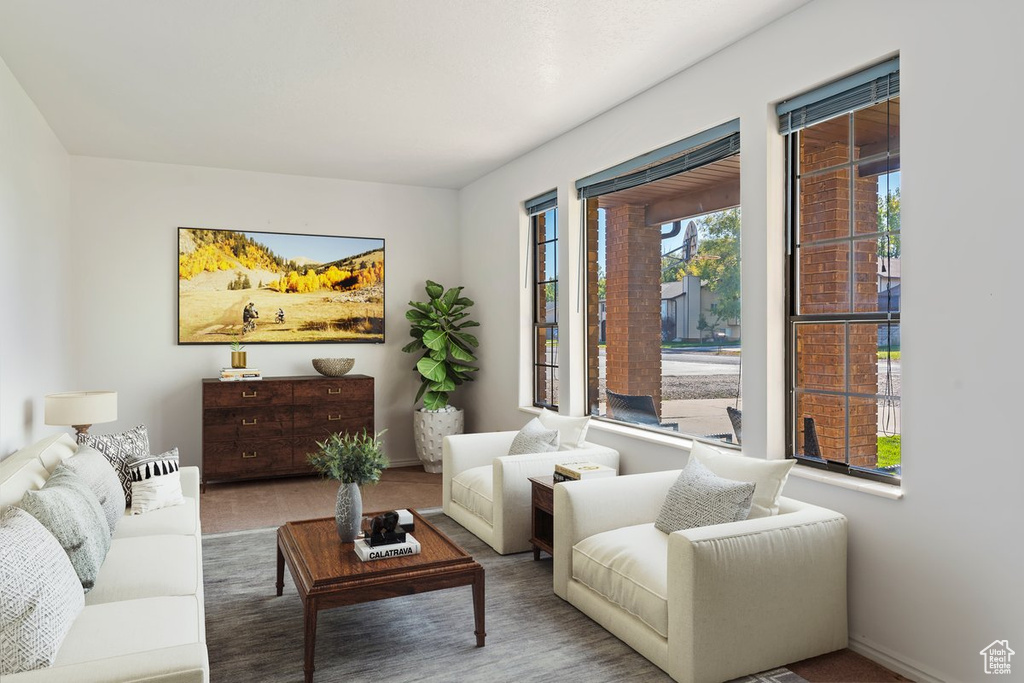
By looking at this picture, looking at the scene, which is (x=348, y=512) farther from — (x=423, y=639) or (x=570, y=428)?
(x=570, y=428)

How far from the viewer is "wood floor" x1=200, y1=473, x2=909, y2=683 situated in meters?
5.12

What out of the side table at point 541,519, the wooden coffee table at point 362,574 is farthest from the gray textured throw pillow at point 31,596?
the side table at point 541,519

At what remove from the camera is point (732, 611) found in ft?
8.56

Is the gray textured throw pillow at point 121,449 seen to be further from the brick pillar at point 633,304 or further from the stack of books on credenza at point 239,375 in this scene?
the brick pillar at point 633,304

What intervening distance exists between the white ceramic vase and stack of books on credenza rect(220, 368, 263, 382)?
3.41m

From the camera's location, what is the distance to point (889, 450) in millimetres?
3025

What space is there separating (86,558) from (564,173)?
406cm

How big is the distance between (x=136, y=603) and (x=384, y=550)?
98 centimetres

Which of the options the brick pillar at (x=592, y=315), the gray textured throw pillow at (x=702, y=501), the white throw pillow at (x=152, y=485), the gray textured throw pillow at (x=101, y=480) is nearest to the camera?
the gray textured throw pillow at (x=702, y=501)

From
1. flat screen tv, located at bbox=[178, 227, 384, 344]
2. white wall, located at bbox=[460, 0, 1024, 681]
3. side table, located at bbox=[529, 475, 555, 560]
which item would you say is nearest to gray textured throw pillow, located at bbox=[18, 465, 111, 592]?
side table, located at bbox=[529, 475, 555, 560]

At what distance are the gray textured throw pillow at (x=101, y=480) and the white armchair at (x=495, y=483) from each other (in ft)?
6.67

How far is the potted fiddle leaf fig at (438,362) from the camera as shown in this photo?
22.1 feet

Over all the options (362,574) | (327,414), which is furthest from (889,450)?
(327,414)

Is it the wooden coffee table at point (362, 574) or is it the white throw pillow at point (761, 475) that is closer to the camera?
the wooden coffee table at point (362, 574)
